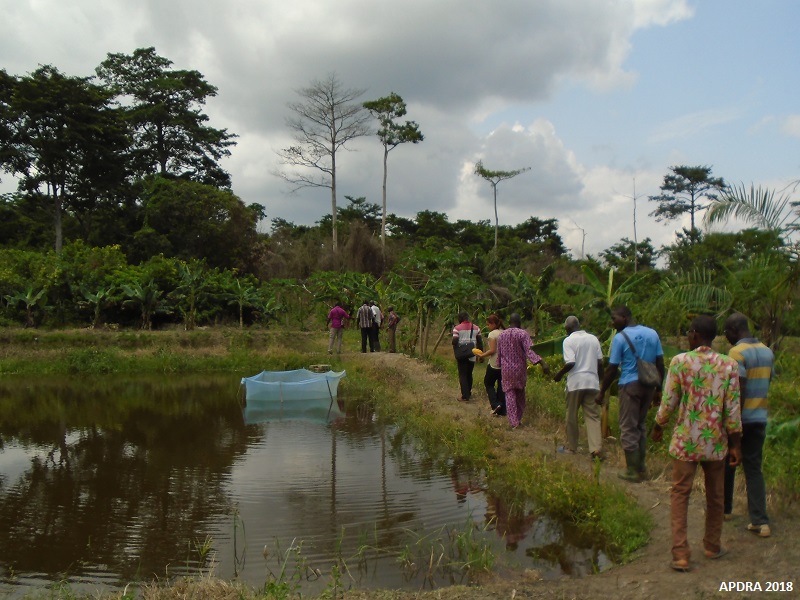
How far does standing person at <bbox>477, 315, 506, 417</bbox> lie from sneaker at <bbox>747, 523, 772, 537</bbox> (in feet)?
15.3

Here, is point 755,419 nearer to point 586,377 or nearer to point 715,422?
point 715,422

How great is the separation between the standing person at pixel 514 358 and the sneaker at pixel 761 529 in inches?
160

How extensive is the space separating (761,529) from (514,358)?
441 cm

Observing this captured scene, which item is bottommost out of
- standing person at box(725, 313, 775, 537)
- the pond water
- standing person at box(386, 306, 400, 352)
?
the pond water

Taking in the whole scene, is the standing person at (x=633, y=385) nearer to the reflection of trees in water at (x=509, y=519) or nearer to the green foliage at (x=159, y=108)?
the reflection of trees in water at (x=509, y=519)

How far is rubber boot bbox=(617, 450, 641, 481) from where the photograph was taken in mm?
7098

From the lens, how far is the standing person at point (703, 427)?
15.8 ft

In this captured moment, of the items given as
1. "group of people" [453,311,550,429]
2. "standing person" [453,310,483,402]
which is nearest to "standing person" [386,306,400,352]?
"standing person" [453,310,483,402]

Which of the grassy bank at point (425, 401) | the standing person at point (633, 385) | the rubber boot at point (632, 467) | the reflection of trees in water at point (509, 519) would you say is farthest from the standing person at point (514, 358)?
the reflection of trees in water at point (509, 519)

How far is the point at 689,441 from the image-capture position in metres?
4.83

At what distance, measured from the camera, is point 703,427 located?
190 inches

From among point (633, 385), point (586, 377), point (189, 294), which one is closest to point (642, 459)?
point (633, 385)

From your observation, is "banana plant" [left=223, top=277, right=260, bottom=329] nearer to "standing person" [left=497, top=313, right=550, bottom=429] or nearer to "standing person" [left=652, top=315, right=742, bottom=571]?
"standing person" [left=497, top=313, right=550, bottom=429]

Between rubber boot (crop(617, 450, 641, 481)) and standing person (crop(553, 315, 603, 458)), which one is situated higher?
standing person (crop(553, 315, 603, 458))
